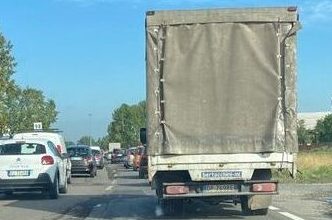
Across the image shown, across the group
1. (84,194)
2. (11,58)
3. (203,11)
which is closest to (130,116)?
(11,58)

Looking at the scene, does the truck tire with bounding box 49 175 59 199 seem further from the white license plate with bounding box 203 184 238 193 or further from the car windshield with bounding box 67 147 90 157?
the car windshield with bounding box 67 147 90 157

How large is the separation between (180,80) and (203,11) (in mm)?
1384

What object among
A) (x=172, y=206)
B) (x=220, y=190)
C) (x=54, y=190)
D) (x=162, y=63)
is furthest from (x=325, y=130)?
(x=162, y=63)

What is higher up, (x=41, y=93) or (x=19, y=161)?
(x=41, y=93)

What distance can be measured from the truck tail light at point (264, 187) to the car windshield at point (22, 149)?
909 centimetres

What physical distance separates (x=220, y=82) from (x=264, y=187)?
2212 mm

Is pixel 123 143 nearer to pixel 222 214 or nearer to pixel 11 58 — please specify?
pixel 11 58

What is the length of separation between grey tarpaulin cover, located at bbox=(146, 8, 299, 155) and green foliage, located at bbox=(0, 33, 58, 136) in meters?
26.9

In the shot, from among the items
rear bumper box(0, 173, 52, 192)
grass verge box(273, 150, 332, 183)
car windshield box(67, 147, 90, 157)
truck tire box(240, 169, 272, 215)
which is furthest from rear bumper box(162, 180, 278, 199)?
car windshield box(67, 147, 90, 157)

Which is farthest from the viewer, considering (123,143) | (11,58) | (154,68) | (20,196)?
(123,143)

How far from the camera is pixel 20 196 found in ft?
76.9

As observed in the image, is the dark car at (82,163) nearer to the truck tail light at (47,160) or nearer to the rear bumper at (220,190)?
the truck tail light at (47,160)

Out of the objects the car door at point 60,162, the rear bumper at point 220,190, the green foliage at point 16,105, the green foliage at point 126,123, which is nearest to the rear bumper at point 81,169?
the green foliage at point 16,105

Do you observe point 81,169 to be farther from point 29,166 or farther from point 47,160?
point 29,166
